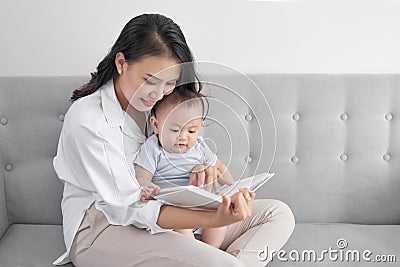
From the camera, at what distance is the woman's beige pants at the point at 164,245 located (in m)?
1.49

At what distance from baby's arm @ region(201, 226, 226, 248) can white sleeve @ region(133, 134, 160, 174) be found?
0.30m

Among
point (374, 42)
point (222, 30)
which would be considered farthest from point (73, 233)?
point (374, 42)

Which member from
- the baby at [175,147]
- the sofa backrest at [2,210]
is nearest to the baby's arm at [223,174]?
the baby at [175,147]

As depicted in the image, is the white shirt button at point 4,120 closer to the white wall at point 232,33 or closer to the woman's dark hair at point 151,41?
the white wall at point 232,33

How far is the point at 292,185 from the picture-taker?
1.93 meters

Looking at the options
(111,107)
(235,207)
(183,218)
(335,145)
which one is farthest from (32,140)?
(335,145)

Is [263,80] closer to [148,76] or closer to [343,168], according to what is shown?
[343,168]

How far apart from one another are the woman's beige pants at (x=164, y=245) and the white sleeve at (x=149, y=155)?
0.68 feet

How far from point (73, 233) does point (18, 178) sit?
0.39m

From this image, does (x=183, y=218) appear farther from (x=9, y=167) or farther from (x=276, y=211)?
(x=9, y=167)

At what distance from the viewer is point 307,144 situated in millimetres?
1933

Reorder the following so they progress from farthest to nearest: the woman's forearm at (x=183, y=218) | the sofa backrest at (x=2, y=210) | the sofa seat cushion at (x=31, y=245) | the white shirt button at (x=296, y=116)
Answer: the white shirt button at (x=296, y=116) < the sofa backrest at (x=2, y=210) < the sofa seat cushion at (x=31, y=245) < the woman's forearm at (x=183, y=218)

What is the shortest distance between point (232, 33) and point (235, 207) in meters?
0.84

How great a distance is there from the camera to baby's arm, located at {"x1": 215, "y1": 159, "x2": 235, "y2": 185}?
1.42 meters
